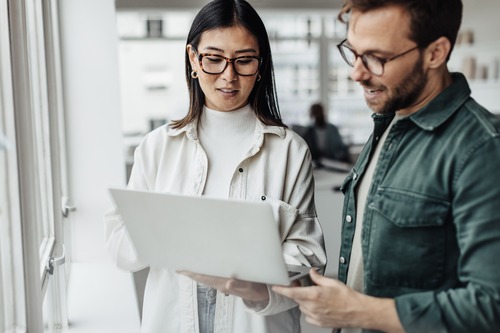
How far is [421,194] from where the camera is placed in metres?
1.14

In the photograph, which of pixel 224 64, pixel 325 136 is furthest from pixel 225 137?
pixel 325 136

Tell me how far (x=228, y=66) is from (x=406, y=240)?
582 millimetres

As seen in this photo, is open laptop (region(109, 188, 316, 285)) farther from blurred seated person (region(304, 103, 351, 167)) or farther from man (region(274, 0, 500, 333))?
blurred seated person (region(304, 103, 351, 167))

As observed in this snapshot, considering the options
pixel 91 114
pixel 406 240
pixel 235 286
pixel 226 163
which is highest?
pixel 91 114

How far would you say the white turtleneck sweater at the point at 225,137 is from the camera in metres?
1.56

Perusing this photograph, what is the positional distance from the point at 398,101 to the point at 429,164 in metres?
0.13

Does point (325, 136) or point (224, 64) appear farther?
point (325, 136)

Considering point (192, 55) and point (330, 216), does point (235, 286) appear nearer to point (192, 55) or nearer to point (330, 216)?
point (192, 55)

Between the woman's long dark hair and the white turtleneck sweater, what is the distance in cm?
3

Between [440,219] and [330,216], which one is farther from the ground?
[440,219]

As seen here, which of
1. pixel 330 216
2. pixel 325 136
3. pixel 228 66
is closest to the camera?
pixel 228 66

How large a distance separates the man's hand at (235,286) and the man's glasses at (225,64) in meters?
0.47

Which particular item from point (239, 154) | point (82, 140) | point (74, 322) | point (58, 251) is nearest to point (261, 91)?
point (239, 154)

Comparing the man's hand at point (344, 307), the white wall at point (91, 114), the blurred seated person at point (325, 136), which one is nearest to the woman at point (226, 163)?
the man's hand at point (344, 307)
